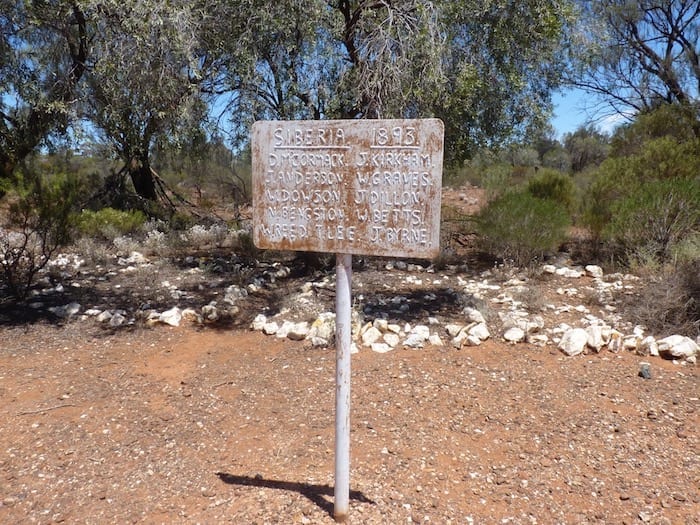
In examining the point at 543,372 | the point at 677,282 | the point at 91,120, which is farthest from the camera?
the point at 91,120

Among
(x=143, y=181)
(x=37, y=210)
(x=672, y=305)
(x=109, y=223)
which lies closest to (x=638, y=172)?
(x=672, y=305)

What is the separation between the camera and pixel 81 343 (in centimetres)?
539

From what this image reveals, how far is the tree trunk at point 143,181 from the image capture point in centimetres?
1252

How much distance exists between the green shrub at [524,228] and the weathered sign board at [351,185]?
19.8ft

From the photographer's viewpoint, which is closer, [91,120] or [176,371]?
[176,371]

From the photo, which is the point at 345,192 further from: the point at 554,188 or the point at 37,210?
the point at 554,188

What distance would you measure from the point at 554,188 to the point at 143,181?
9581 millimetres

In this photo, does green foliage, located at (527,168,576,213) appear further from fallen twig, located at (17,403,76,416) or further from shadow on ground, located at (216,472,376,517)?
fallen twig, located at (17,403,76,416)

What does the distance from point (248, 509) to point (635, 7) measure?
15091 mm

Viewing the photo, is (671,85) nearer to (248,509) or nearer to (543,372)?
(543,372)

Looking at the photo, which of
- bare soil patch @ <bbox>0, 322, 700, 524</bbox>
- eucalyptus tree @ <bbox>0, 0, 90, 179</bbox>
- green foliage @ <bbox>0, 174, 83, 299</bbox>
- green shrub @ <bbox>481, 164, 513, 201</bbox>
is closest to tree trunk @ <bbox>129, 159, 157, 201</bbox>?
eucalyptus tree @ <bbox>0, 0, 90, 179</bbox>

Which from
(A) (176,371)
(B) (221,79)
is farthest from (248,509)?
(B) (221,79)

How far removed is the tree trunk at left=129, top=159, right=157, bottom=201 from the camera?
41.1 feet

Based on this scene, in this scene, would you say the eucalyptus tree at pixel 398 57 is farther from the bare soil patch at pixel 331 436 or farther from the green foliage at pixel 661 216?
the bare soil patch at pixel 331 436
